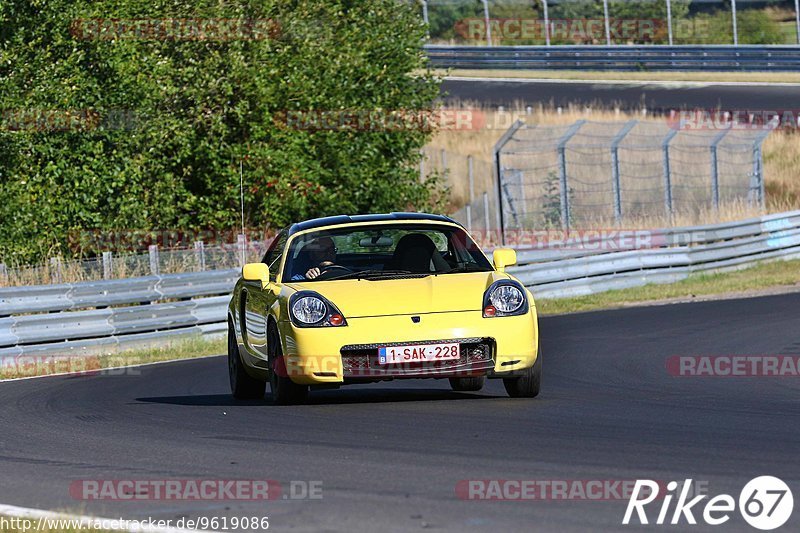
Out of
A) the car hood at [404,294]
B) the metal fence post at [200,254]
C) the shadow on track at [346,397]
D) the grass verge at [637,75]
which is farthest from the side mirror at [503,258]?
the grass verge at [637,75]

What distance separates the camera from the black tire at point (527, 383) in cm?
1032

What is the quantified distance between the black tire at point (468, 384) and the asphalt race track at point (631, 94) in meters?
29.2

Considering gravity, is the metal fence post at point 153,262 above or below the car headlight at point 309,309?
below

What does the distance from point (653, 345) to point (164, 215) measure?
1139 centimetres

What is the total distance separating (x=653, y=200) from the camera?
118 ft

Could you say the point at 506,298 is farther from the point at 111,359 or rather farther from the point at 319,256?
the point at 111,359

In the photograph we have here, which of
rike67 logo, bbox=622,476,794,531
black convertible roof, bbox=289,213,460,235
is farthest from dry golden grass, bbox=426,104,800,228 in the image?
rike67 logo, bbox=622,476,794,531

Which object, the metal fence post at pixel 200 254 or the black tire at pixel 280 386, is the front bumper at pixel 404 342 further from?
the metal fence post at pixel 200 254

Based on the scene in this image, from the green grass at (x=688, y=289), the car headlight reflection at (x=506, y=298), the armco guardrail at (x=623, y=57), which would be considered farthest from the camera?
the armco guardrail at (x=623, y=57)

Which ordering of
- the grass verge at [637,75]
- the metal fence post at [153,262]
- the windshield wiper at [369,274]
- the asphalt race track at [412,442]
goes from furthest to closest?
the grass verge at [637,75]
the metal fence post at [153,262]
the windshield wiper at [369,274]
the asphalt race track at [412,442]

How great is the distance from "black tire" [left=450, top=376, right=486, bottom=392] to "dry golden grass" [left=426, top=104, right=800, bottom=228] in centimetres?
2063

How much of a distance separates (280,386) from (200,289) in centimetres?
900

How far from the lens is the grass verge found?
1784 inches

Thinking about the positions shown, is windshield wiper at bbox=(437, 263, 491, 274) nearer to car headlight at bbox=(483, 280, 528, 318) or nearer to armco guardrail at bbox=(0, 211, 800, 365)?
car headlight at bbox=(483, 280, 528, 318)
